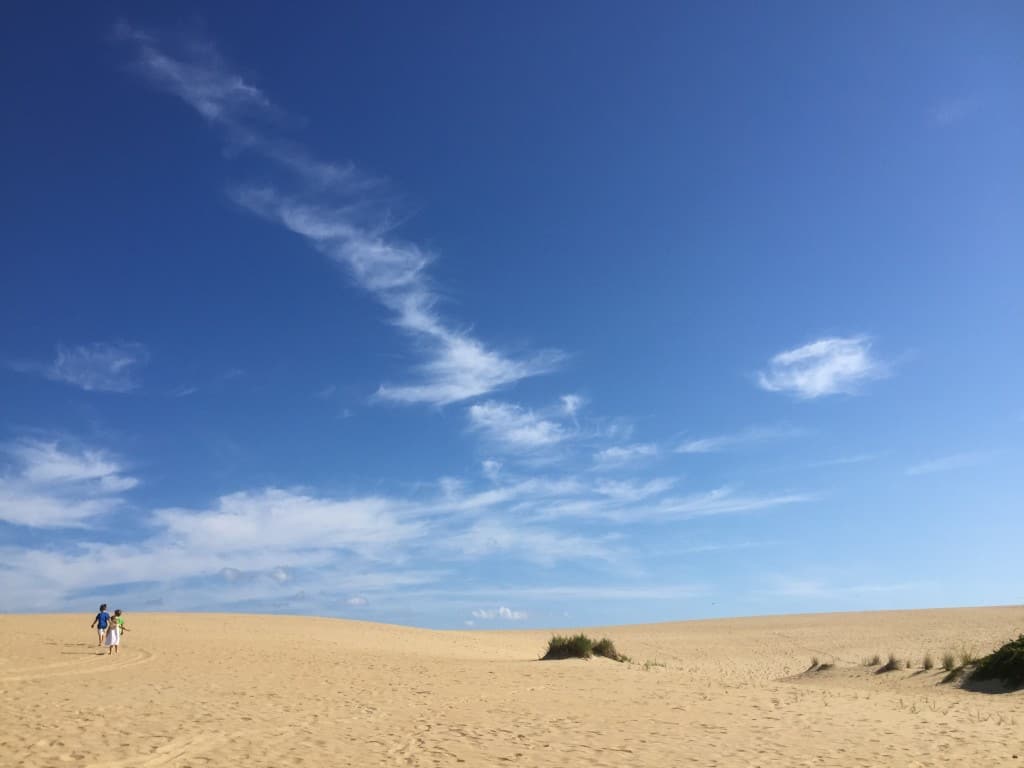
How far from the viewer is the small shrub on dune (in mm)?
29078

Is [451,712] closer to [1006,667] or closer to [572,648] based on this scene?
[572,648]

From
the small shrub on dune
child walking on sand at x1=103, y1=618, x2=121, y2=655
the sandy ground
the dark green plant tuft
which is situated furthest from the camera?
the small shrub on dune

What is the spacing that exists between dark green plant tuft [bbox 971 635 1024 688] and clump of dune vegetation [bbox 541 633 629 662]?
1254 cm

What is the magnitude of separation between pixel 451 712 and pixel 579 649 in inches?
591

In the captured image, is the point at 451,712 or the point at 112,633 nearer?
the point at 451,712

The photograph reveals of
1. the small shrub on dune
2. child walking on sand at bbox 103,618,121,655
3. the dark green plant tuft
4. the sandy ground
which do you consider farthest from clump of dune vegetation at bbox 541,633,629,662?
child walking on sand at bbox 103,618,121,655

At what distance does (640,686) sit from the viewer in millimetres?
20016

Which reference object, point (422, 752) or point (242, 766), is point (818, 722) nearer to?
point (422, 752)

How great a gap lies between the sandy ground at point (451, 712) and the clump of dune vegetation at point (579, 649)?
1023mm

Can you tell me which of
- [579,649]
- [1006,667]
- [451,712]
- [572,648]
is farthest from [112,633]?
[1006,667]

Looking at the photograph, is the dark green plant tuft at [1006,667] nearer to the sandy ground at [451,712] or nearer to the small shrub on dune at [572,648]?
the sandy ground at [451,712]

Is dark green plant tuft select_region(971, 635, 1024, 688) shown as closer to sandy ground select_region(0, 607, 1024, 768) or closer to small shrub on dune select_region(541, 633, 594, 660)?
sandy ground select_region(0, 607, 1024, 768)

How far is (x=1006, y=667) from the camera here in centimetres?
2002

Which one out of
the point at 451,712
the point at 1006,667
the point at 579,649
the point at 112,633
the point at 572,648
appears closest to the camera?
the point at 451,712
